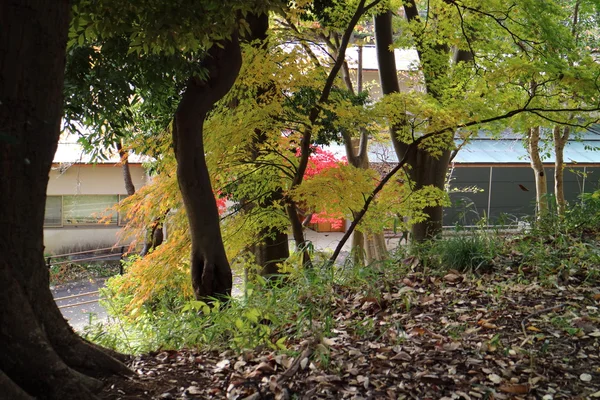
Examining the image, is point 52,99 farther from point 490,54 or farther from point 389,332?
point 490,54

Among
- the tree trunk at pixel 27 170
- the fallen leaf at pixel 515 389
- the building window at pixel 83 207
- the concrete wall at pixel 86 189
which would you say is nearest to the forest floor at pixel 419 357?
the fallen leaf at pixel 515 389

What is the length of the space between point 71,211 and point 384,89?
507 inches

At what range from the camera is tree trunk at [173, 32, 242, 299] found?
6012 mm

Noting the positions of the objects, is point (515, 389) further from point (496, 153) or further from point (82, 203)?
point (82, 203)

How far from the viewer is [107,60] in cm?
564

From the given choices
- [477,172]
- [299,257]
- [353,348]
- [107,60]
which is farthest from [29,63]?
[477,172]

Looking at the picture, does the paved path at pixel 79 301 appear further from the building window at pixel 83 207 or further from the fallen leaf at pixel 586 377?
the fallen leaf at pixel 586 377

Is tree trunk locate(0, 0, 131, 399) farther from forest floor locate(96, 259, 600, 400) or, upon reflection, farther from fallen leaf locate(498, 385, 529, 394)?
fallen leaf locate(498, 385, 529, 394)

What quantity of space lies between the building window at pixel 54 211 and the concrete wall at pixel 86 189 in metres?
0.19

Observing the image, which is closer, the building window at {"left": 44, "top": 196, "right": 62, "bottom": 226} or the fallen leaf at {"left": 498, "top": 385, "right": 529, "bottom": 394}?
the fallen leaf at {"left": 498, "top": 385, "right": 529, "bottom": 394}

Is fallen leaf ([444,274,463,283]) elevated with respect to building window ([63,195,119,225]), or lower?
lower

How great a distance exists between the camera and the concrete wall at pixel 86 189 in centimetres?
1886

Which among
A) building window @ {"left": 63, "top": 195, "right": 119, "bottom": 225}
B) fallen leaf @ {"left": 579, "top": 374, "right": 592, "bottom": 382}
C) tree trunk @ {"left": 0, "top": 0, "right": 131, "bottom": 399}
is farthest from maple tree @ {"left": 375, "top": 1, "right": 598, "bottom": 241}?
building window @ {"left": 63, "top": 195, "right": 119, "bottom": 225}

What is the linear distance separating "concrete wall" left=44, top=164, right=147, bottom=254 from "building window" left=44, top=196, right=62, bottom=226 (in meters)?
0.19
